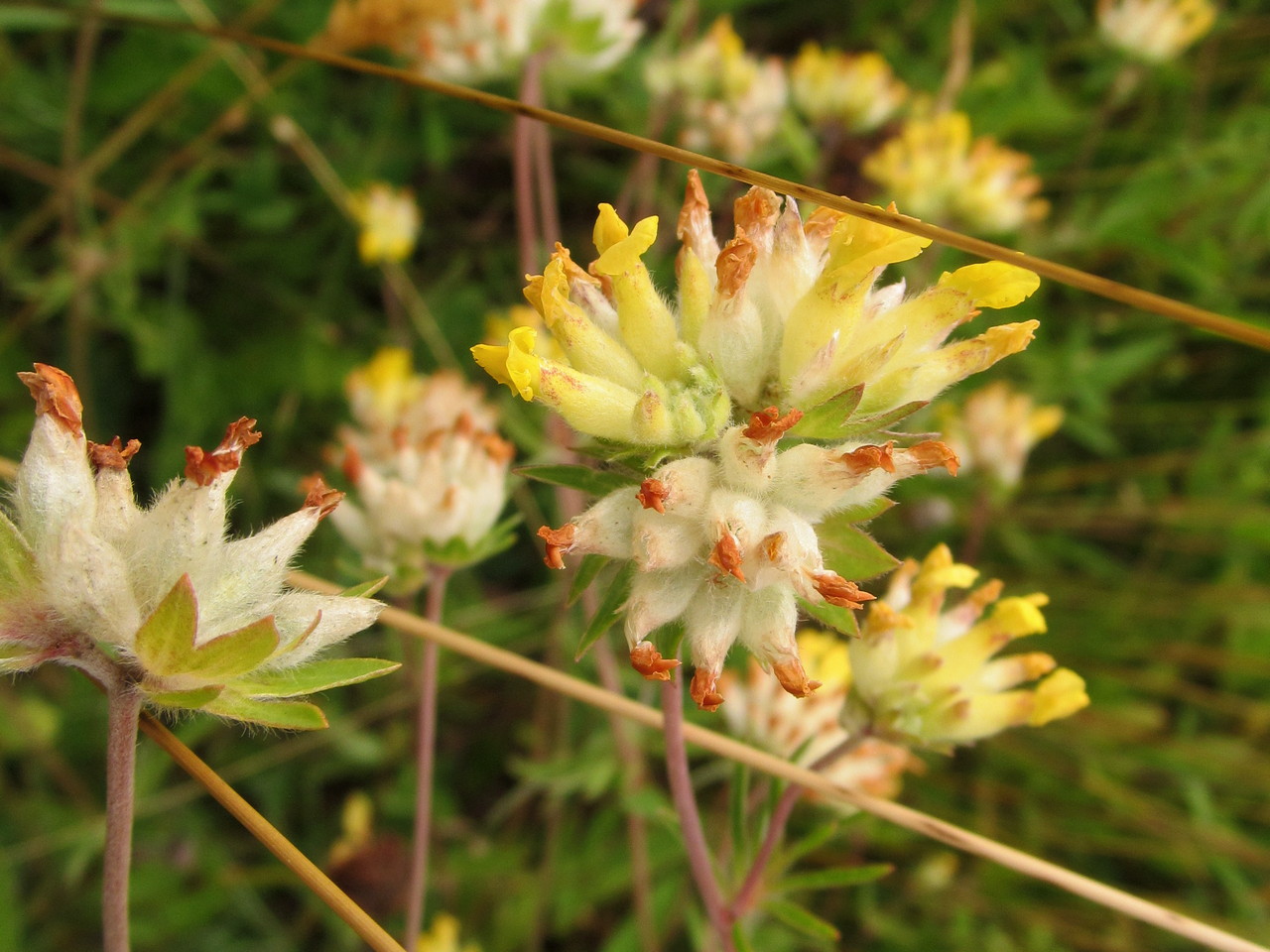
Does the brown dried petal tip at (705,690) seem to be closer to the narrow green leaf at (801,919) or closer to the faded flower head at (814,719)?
the narrow green leaf at (801,919)

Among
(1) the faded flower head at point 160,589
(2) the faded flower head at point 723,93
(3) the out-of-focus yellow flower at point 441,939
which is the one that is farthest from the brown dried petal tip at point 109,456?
(2) the faded flower head at point 723,93

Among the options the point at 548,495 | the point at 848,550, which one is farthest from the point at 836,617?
the point at 548,495

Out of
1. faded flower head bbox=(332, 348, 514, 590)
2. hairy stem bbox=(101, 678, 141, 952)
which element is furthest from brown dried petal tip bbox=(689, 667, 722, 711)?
faded flower head bbox=(332, 348, 514, 590)

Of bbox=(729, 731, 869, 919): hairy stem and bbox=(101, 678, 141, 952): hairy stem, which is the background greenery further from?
bbox=(101, 678, 141, 952): hairy stem

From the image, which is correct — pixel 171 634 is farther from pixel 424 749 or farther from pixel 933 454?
pixel 424 749

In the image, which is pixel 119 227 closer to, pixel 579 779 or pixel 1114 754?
pixel 579 779

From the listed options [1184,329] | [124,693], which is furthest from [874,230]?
[1184,329]
